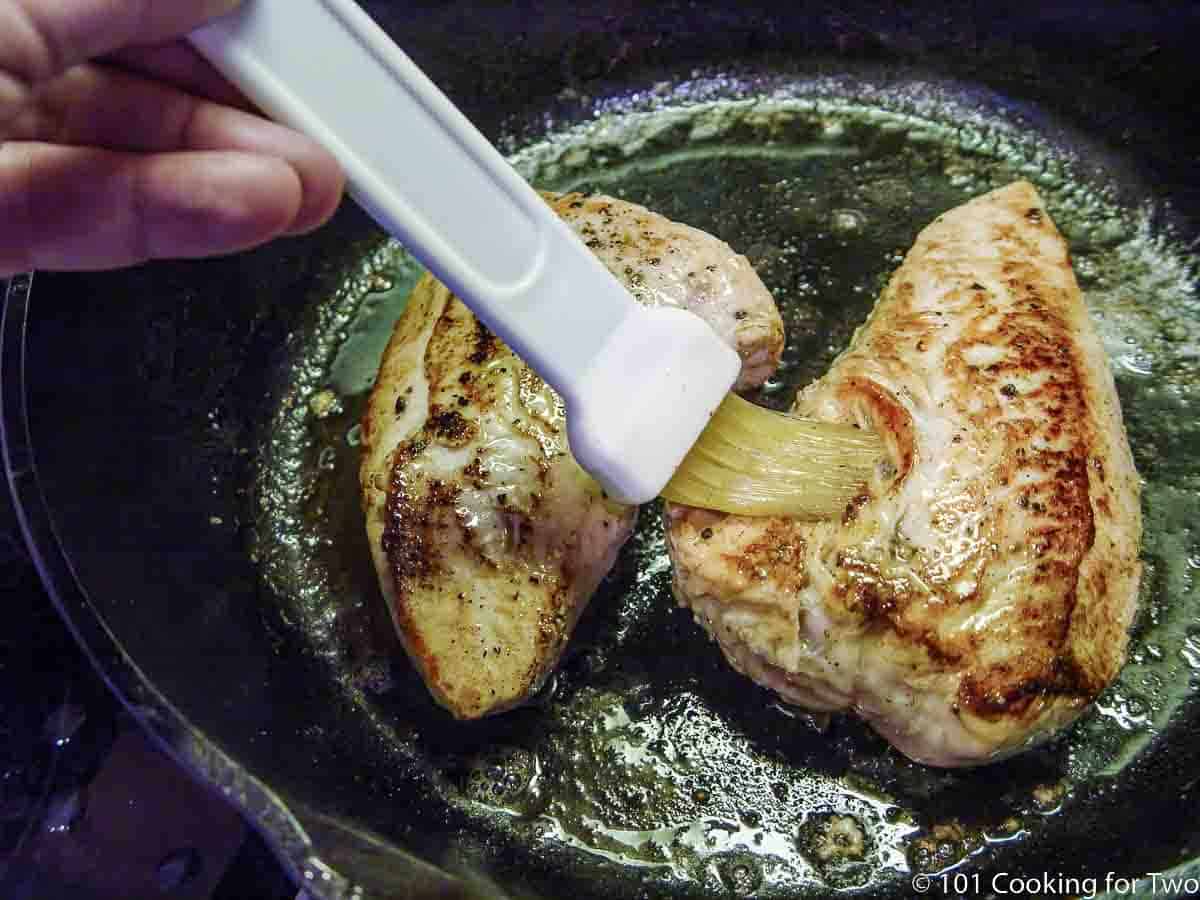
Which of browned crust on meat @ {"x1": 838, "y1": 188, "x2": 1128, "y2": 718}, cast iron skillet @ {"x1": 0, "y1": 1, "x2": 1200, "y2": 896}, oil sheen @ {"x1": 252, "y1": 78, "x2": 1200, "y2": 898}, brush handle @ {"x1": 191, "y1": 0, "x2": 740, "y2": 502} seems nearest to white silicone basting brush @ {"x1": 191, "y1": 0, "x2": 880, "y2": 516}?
brush handle @ {"x1": 191, "y1": 0, "x2": 740, "y2": 502}

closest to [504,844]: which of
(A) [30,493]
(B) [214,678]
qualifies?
(B) [214,678]

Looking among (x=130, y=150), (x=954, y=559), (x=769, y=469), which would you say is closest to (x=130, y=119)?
(x=130, y=150)

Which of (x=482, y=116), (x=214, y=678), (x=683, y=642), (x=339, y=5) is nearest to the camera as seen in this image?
(x=339, y=5)

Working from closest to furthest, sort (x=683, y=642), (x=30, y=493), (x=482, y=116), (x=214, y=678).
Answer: (x=30, y=493)
(x=214, y=678)
(x=683, y=642)
(x=482, y=116)

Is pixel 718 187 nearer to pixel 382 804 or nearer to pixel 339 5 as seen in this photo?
pixel 339 5

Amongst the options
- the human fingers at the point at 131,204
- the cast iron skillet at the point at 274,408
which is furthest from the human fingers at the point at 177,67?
the cast iron skillet at the point at 274,408

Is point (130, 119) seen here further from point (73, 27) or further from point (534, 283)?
point (534, 283)

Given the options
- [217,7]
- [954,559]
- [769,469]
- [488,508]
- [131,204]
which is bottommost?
[954,559]

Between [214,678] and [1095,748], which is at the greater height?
[214,678]
